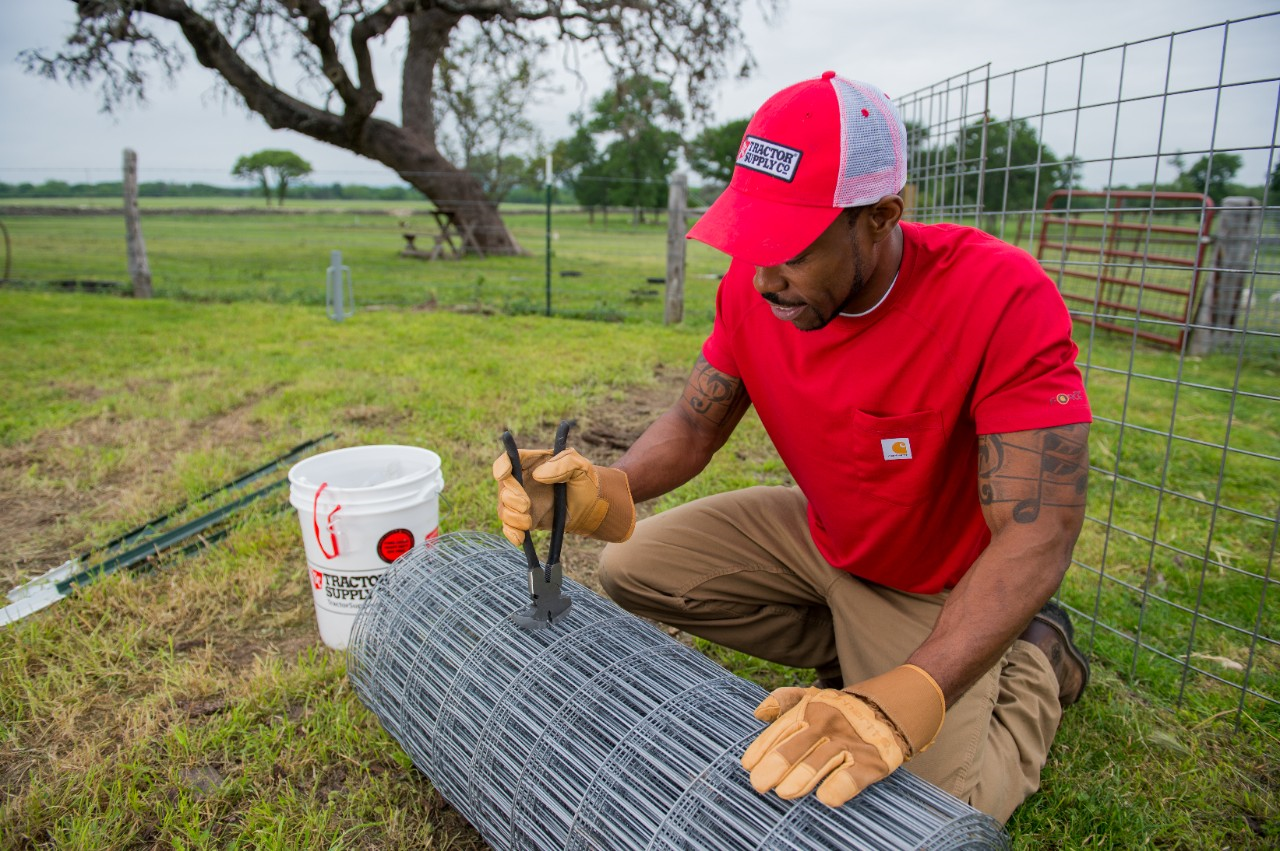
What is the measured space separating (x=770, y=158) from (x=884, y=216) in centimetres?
29

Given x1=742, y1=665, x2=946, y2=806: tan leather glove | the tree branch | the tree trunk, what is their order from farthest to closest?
the tree trunk < the tree branch < x1=742, y1=665, x2=946, y2=806: tan leather glove

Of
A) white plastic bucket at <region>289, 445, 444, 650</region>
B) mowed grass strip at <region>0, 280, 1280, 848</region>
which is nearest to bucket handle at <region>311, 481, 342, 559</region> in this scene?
white plastic bucket at <region>289, 445, 444, 650</region>

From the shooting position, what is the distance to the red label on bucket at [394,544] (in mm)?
2414

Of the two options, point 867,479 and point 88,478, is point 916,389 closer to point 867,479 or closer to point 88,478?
point 867,479

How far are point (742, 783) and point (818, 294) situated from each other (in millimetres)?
1023

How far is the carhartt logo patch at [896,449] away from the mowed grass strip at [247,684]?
0.95 meters

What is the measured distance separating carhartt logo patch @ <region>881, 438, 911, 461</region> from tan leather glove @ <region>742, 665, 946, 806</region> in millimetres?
564

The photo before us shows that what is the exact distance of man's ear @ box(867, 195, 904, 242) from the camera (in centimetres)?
167

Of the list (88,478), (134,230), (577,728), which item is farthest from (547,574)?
(134,230)

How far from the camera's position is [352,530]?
2.37m

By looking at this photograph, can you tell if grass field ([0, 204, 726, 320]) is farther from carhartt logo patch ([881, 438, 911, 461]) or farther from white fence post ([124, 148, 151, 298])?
carhartt logo patch ([881, 438, 911, 461])

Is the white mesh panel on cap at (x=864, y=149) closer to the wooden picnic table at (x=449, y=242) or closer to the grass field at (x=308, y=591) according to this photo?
the grass field at (x=308, y=591)

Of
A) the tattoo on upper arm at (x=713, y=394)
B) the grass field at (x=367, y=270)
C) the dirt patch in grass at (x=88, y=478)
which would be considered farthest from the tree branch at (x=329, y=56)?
the tattoo on upper arm at (x=713, y=394)

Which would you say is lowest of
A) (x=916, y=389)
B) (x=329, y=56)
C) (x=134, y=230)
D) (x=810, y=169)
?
(x=916, y=389)
